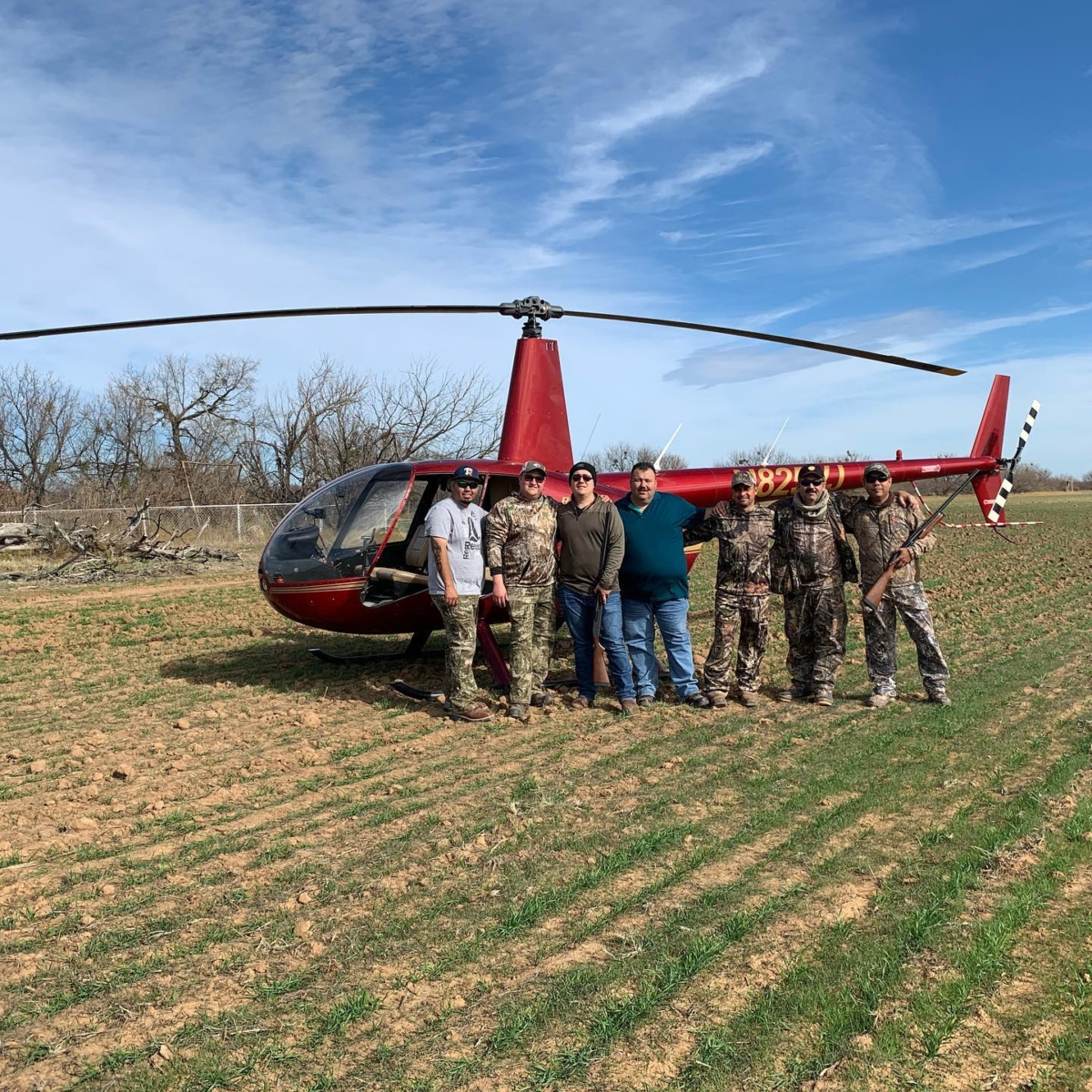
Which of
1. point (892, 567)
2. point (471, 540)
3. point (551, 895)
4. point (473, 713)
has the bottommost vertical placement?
point (551, 895)

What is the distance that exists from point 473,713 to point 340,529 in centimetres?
195

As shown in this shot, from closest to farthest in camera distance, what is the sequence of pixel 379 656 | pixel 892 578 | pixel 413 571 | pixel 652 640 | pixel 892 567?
1. pixel 892 567
2. pixel 892 578
3. pixel 652 640
4. pixel 413 571
5. pixel 379 656

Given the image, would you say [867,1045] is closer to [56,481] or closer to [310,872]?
[310,872]

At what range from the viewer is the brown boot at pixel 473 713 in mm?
6570

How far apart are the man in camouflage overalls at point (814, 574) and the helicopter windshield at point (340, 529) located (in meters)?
3.09

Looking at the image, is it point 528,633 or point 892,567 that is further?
point 528,633

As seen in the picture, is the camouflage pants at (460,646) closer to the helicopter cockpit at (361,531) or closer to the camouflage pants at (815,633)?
the helicopter cockpit at (361,531)

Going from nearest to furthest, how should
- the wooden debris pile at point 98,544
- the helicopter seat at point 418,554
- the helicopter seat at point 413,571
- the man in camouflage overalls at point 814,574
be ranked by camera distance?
the man in camouflage overalls at point 814,574
the helicopter seat at point 413,571
the helicopter seat at point 418,554
the wooden debris pile at point 98,544

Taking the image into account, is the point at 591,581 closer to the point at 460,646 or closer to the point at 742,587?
the point at 460,646

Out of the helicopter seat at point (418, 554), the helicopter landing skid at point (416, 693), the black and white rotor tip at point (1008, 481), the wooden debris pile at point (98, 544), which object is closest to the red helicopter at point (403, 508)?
the helicopter seat at point (418, 554)

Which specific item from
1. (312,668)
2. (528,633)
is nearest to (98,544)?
(312,668)

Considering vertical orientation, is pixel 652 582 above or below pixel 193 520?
below

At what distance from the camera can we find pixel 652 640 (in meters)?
6.91

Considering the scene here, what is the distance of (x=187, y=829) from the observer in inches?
179
